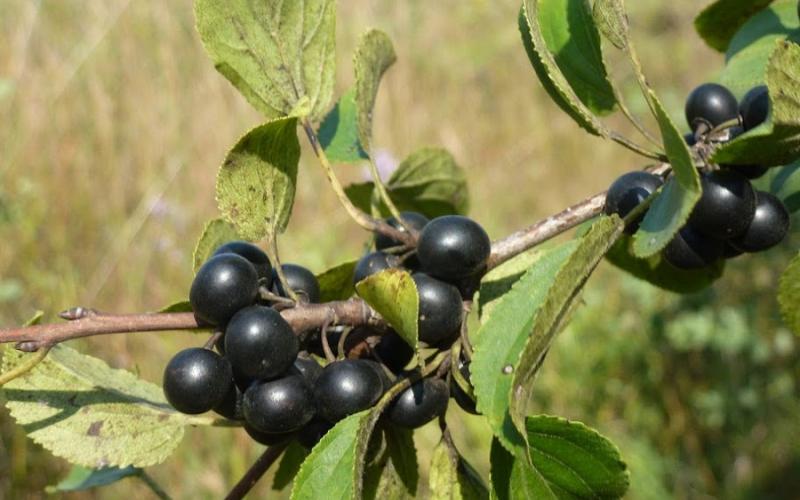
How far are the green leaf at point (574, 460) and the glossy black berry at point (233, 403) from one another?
0.33 metres

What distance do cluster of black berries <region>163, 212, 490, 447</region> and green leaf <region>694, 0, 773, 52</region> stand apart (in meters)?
0.66

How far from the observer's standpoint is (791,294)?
36.7 inches

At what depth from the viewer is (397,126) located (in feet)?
20.1

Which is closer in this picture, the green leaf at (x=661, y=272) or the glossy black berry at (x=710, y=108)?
the glossy black berry at (x=710, y=108)

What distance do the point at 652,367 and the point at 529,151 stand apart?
290 cm

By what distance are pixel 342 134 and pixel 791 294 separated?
2.18 feet

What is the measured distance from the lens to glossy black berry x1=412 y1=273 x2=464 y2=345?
0.92m

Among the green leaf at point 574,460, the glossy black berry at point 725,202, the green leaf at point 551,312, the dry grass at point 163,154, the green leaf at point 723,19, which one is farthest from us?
the dry grass at point 163,154

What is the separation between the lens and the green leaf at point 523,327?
67 cm

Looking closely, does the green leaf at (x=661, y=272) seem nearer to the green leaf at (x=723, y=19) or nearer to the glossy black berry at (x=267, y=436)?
the green leaf at (x=723, y=19)

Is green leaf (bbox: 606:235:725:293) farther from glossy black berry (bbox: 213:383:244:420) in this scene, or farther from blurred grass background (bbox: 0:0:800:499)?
blurred grass background (bbox: 0:0:800:499)

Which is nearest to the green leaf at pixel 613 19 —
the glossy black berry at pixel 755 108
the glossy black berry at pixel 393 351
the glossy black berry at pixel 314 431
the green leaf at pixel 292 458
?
the glossy black berry at pixel 755 108

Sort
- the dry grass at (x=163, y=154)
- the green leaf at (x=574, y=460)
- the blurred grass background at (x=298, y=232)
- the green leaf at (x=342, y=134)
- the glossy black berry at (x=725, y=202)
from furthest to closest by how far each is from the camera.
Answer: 1. the dry grass at (x=163, y=154)
2. the blurred grass background at (x=298, y=232)
3. the green leaf at (x=342, y=134)
4. the glossy black berry at (x=725, y=202)
5. the green leaf at (x=574, y=460)

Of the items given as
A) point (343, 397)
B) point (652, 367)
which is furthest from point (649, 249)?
point (652, 367)
